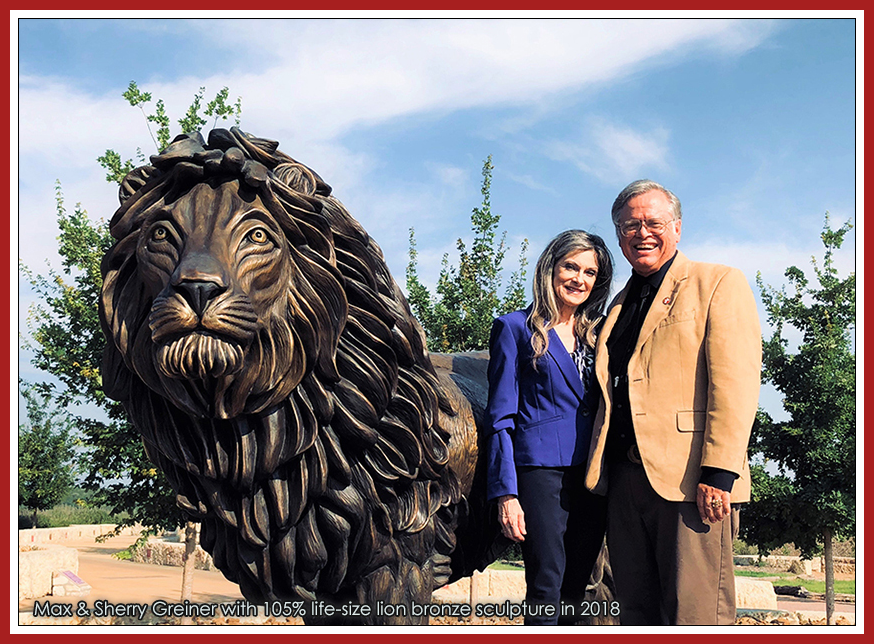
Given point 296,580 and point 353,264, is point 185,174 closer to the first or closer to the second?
point 353,264

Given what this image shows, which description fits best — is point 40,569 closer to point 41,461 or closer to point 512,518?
point 41,461

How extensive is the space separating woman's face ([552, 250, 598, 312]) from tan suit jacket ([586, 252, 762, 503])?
13.9 inches

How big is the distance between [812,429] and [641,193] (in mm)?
8604

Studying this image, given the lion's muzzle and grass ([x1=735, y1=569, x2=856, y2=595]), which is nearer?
the lion's muzzle

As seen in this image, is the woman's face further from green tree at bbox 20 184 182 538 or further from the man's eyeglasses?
green tree at bbox 20 184 182 538

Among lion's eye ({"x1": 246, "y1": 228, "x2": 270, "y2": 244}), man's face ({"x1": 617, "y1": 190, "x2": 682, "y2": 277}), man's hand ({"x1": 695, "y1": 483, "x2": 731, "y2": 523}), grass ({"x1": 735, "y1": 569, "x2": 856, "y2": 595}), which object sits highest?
man's face ({"x1": 617, "y1": 190, "x2": 682, "y2": 277})

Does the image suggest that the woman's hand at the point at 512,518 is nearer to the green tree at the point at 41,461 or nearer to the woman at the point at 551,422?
the woman at the point at 551,422

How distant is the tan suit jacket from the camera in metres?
3.13

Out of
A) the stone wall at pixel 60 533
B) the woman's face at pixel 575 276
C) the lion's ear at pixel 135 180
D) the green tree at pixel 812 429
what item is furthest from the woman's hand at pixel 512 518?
the stone wall at pixel 60 533

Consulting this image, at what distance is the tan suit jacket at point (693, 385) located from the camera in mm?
3133

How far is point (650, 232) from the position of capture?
11.6 ft

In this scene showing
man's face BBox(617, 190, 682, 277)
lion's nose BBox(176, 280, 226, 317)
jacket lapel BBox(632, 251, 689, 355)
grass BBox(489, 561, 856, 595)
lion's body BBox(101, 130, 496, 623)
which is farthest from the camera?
grass BBox(489, 561, 856, 595)

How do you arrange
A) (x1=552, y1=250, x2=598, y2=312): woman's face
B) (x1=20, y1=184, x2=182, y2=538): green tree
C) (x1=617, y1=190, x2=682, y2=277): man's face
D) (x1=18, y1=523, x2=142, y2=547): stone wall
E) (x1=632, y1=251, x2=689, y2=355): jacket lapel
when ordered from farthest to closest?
(x1=18, y1=523, x2=142, y2=547): stone wall
(x1=20, y1=184, x2=182, y2=538): green tree
(x1=552, y1=250, x2=598, y2=312): woman's face
(x1=617, y1=190, x2=682, y2=277): man's face
(x1=632, y1=251, x2=689, y2=355): jacket lapel

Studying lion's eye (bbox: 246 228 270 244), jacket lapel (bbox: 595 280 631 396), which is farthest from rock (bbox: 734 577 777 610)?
lion's eye (bbox: 246 228 270 244)
